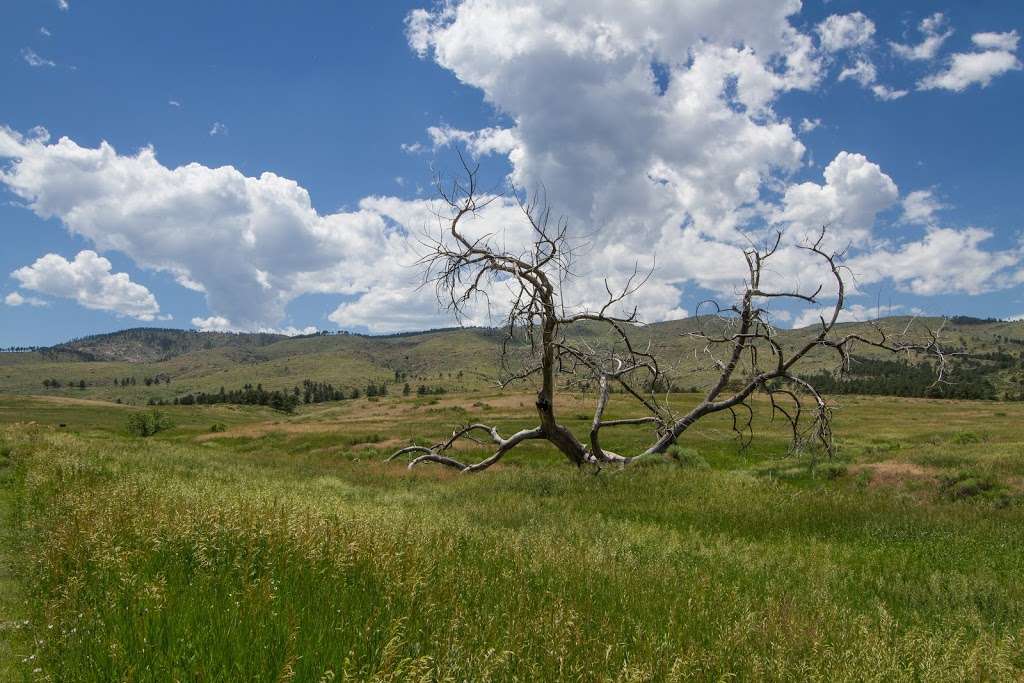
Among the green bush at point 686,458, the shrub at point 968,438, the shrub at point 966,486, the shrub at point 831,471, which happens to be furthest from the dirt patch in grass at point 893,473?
the shrub at point 968,438

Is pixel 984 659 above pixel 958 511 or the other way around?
above

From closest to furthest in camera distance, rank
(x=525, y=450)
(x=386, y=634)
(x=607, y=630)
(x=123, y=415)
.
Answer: (x=386, y=634)
(x=607, y=630)
(x=525, y=450)
(x=123, y=415)

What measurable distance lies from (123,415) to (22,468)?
152 meters

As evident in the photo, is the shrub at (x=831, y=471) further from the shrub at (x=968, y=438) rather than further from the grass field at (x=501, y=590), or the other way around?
the shrub at (x=968, y=438)

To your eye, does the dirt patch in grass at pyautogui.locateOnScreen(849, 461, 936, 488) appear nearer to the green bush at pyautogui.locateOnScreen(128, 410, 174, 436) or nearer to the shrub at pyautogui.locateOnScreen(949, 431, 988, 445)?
the shrub at pyautogui.locateOnScreen(949, 431, 988, 445)

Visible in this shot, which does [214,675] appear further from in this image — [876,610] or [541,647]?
[876,610]

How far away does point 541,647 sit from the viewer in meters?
4.26

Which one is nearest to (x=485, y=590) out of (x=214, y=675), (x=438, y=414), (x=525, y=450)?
(x=214, y=675)

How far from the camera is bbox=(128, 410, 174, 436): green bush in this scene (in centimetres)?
7562

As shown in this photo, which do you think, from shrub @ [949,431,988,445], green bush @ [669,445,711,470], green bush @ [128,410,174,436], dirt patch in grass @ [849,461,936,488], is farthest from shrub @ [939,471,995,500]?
green bush @ [128,410,174,436]

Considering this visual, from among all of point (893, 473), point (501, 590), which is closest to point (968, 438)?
point (893, 473)

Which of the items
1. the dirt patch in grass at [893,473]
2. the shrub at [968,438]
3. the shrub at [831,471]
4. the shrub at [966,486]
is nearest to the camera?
the shrub at [966,486]

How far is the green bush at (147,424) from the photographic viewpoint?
75.6m

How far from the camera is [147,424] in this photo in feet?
252
